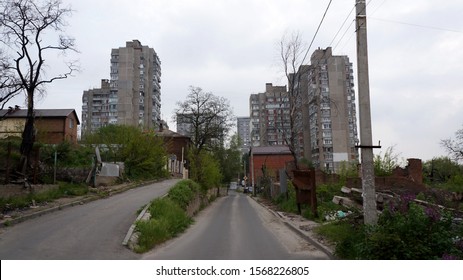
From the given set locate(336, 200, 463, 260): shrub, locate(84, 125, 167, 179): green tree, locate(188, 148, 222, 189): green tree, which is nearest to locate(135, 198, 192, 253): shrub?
locate(336, 200, 463, 260): shrub

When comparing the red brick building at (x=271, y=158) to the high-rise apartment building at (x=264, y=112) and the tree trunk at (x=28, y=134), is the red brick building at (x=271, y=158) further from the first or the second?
the tree trunk at (x=28, y=134)

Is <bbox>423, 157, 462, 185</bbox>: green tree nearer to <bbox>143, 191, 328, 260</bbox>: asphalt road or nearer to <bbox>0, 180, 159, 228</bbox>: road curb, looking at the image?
<bbox>143, 191, 328, 260</bbox>: asphalt road

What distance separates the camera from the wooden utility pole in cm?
884

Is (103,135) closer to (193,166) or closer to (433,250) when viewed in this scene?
(193,166)

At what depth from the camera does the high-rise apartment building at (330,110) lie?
28.8 meters

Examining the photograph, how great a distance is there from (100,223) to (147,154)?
22589 mm

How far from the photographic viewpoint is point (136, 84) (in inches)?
2987

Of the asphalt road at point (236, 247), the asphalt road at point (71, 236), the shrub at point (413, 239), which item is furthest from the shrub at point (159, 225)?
the shrub at point (413, 239)

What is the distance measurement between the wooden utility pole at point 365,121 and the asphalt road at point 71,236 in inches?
220

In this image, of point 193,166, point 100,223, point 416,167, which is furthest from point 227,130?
point 100,223

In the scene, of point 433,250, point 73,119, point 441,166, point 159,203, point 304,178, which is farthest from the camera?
point 73,119

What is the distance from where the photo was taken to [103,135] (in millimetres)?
38781

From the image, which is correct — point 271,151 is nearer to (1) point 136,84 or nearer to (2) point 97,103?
(1) point 136,84

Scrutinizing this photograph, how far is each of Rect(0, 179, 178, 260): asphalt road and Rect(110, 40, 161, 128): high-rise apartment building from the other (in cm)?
5608
